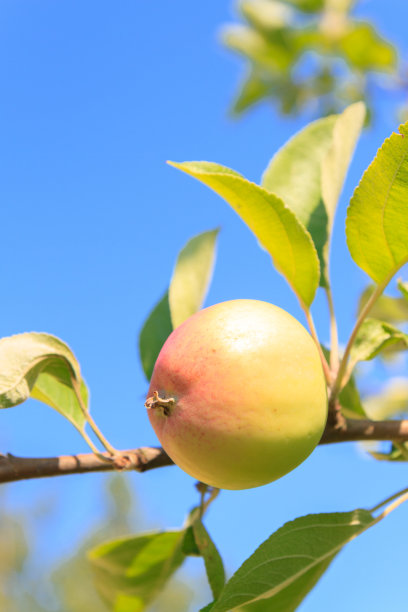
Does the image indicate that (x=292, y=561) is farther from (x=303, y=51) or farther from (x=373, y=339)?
(x=303, y=51)

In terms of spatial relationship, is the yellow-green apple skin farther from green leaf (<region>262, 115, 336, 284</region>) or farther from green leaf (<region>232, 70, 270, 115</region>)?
green leaf (<region>232, 70, 270, 115</region>)

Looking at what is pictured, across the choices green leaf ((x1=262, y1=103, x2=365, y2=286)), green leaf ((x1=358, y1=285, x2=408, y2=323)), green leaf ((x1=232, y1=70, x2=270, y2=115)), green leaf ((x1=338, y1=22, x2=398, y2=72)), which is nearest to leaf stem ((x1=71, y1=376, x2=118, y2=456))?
green leaf ((x1=262, y1=103, x2=365, y2=286))

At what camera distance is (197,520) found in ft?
3.69

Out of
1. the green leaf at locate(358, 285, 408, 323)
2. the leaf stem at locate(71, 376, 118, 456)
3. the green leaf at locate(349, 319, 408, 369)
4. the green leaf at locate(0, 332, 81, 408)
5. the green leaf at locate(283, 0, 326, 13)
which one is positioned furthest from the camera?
the green leaf at locate(283, 0, 326, 13)

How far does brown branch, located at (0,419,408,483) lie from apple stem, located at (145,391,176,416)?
6.5 inches

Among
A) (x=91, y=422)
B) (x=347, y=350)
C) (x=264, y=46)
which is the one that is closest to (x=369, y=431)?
(x=347, y=350)

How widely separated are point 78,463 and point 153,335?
1.33 ft

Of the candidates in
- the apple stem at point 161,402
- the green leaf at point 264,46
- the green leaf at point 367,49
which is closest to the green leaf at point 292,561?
the apple stem at point 161,402

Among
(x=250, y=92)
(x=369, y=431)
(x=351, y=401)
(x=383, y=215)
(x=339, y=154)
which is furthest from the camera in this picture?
(x=250, y=92)

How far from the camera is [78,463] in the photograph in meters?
0.98

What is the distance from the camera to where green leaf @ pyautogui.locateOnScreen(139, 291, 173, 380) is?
4.35 ft

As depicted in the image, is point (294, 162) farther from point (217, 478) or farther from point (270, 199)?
point (217, 478)

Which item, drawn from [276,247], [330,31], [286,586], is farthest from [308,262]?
[330,31]

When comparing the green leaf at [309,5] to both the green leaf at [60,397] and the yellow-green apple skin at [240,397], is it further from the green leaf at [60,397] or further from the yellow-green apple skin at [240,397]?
the yellow-green apple skin at [240,397]
